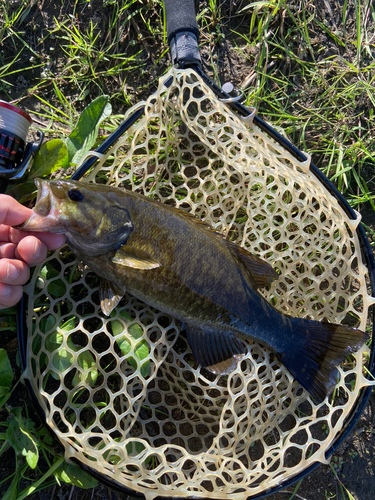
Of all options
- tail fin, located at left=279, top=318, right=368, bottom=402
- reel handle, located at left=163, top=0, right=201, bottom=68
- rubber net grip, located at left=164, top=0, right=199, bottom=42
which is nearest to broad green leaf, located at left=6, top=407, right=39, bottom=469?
tail fin, located at left=279, top=318, right=368, bottom=402

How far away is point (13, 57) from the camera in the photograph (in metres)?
3.36

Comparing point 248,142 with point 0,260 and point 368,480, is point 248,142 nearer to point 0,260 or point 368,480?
point 0,260

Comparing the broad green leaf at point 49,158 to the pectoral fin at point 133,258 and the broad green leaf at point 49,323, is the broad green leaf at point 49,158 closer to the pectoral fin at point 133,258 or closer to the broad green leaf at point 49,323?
the pectoral fin at point 133,258

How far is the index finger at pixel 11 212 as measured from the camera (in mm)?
2545

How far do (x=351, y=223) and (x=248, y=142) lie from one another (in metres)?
1.01

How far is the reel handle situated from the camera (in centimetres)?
279

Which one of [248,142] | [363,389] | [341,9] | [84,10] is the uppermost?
[341,9]

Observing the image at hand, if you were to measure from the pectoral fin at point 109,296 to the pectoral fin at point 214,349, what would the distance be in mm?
575

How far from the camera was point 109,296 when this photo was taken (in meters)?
2.76

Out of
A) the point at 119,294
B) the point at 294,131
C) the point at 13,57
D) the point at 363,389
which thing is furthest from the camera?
the point at 294,131

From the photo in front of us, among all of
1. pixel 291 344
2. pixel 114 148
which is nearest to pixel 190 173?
pixel 114 148

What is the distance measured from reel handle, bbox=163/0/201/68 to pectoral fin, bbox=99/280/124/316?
1694 millimetres

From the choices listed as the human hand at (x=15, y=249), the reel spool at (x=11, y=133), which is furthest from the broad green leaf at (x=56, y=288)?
the reel spool at (x=11, y=133)

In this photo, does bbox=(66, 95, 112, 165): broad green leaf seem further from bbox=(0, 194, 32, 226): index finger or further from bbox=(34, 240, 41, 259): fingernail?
bbox=(34, 240, 41, 259): fingernail
